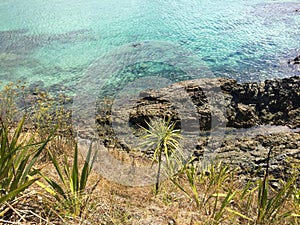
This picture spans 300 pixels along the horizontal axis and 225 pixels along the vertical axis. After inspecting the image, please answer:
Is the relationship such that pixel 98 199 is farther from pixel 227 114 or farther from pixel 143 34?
pixel 143 34

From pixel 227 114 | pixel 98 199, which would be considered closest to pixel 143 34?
pixel 227 114

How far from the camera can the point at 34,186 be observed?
3799mm

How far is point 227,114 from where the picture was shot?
895 centimetres

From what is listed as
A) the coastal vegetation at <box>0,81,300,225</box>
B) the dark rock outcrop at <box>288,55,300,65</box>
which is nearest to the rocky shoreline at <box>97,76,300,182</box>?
the coastal vegetation at <box>0,81,300,225</box>

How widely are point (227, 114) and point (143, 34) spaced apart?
932 cm

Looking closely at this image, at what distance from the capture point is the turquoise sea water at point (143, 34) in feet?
41.9

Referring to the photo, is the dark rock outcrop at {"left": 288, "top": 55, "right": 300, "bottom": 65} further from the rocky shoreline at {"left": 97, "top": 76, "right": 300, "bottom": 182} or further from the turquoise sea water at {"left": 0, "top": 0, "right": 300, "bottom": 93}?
the rocky shoreline at {"left": 97, "top": 76, "right": 300, "bottom": 182}

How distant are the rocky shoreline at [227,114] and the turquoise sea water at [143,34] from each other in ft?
7.62

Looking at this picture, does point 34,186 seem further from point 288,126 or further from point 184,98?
point 288,126

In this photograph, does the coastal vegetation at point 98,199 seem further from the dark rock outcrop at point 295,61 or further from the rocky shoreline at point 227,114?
the dark rock outcrop at point 295,61

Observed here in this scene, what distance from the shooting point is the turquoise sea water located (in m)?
12.8

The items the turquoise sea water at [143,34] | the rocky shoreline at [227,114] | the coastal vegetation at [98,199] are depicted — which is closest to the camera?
the coastal vegetation at [98,199]

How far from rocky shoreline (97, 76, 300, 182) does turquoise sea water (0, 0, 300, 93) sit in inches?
91.5

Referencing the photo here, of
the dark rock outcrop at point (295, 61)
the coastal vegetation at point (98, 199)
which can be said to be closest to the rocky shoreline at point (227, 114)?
the coastal vegetation at point (98, 199)
